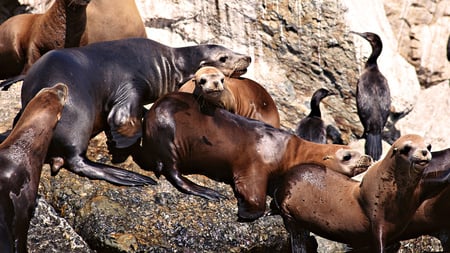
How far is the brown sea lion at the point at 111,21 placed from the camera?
37.8 ft

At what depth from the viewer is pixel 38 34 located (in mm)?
11211

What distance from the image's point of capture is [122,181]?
350 inches

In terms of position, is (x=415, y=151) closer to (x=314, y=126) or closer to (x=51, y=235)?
(x=51, y=235)

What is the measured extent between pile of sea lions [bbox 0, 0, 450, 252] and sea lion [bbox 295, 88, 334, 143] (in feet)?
4.45

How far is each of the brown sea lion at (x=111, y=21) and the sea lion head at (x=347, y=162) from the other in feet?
10.4

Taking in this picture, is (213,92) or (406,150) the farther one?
(213,92)

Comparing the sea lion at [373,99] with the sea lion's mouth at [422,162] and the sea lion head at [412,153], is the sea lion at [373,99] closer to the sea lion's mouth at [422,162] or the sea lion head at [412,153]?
the sea lion head at [412,153]

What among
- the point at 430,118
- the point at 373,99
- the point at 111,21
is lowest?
the point at 430,118

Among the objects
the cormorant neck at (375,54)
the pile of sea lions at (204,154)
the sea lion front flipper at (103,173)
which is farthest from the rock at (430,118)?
the sea lion front flipper at (103,173)

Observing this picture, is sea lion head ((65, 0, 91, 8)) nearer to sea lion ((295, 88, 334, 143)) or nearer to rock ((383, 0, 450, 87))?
sea lion ((295, 88, 334, 143))

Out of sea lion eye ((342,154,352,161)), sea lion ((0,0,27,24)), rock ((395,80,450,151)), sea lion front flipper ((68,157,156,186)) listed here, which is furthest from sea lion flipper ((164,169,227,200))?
rock ((395,80,450,151))

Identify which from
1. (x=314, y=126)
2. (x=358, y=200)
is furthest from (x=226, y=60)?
(x=358, y=200)

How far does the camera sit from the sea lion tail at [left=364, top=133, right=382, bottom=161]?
1254cm

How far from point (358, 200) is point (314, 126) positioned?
3.45m
